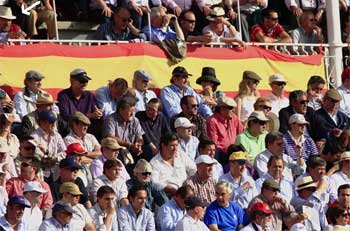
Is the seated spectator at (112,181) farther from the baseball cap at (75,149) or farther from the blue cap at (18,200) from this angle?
the blue cap at (18,200)

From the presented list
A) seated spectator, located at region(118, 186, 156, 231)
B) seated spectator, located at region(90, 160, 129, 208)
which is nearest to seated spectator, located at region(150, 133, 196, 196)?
seated spectator, located at region(90, 160, 129, 208)

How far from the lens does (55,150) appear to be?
71.3ft

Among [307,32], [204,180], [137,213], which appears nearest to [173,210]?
[137,213]

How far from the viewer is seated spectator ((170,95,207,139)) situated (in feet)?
76.4

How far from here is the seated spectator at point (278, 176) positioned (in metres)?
22.9

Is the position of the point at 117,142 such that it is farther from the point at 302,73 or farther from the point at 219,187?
the point at 302,73

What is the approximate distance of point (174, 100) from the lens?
23859 millimetres

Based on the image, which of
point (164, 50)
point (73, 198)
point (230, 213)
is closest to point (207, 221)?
point (230, 213)

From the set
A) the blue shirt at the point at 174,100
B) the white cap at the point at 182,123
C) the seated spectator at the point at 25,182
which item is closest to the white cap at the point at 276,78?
the blue shirt at the point at 174,100

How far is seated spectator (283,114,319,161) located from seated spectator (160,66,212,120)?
1.03 metres

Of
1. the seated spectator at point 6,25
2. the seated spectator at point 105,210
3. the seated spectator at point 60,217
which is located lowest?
the seated spectator at point 105,210

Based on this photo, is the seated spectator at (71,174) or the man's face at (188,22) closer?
the seated spectator at (71,174)

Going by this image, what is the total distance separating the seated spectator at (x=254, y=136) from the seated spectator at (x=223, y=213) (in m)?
1.81

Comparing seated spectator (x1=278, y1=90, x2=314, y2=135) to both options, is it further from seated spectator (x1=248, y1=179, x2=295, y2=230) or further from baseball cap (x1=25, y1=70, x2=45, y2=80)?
baseball cap (x1=25, y1=70, x2=45, y2=80)
